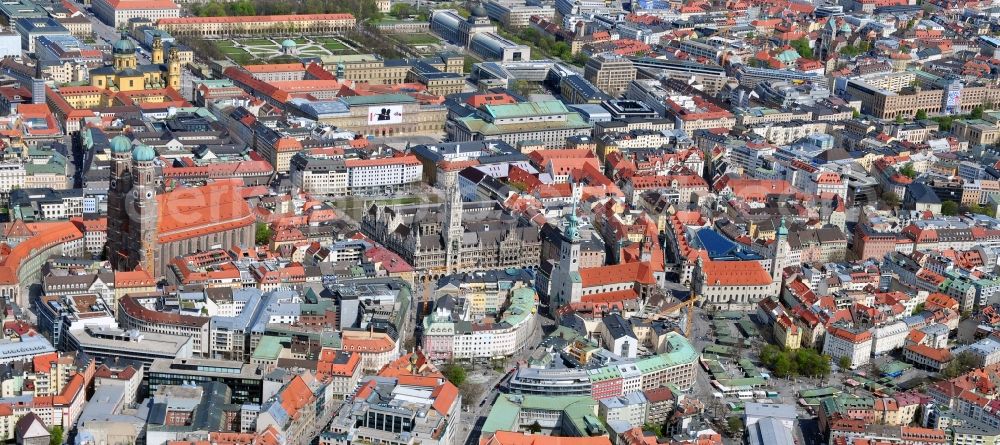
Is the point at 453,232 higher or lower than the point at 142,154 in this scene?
lower

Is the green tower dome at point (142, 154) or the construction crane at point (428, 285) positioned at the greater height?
the green tower dome at point (142, 154)

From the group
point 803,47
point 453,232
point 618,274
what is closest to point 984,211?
point 618,274

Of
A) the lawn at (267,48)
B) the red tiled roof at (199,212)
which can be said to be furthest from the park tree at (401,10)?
the red tiled roof at (199,212)

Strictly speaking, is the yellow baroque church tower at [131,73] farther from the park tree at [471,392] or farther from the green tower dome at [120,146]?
the park tree at [471,392]

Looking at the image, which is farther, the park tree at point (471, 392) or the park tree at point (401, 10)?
the park tree at point (401, 10)

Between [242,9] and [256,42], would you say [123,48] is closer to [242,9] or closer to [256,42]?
[256,42]

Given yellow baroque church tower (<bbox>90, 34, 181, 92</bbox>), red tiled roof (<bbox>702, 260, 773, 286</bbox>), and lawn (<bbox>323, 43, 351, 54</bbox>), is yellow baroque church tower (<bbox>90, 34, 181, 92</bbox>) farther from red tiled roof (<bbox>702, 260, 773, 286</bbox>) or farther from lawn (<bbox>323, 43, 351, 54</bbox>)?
red tiled roof (<bbox>702, 260, 773, 286</bbox>)
